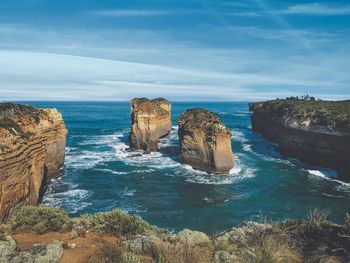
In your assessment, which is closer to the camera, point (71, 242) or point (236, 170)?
point (71, 242)

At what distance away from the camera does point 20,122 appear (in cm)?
2845

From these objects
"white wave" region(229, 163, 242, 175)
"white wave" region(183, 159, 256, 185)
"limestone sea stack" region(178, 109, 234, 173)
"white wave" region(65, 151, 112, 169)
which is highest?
"limestone sea stack" region(178, 109, 234, 173)

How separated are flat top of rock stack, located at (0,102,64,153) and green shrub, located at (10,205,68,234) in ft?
31.1

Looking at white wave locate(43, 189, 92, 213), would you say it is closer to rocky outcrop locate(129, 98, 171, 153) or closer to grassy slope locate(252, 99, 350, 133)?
rocky outcrop locate(129, 98, 171, 153)

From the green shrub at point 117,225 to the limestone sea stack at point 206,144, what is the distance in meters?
29.5

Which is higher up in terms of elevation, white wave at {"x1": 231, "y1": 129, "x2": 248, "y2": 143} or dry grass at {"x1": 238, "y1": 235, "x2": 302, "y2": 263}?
dry grass at {"x1": 238, "y1": 235, "x2": 302, "y2": 263}

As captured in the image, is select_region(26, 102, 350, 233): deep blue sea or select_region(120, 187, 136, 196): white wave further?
select_region(120, 187, 136, 196): white wave

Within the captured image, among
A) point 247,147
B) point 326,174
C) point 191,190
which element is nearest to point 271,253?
point 191,190

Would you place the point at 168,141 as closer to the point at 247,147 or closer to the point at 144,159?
the point at 247,147

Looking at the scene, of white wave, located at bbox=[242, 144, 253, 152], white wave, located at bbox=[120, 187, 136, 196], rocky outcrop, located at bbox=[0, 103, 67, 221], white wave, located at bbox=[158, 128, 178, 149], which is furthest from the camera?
white wave, located at bbox=[158, 128, 178, 149]

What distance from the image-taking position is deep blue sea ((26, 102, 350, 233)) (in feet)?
99.1

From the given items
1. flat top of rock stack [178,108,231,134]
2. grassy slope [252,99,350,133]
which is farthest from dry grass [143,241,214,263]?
grassy slope [252,99,350,133]

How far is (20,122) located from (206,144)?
20.9 m

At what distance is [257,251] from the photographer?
8.94m
